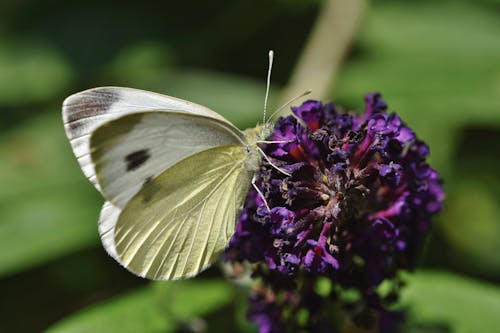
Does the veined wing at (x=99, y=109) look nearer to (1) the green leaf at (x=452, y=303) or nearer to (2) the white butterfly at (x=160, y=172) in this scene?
(2) the white butterfly at (x=160, y=172)

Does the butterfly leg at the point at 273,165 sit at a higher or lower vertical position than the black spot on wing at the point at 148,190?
higher

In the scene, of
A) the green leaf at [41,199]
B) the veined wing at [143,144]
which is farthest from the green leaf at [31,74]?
the veined wing at [143,144]

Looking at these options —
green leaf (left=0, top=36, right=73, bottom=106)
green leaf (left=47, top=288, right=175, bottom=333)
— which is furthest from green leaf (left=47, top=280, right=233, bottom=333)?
green leaf (left=0, top=36, right=73, bottom=106)

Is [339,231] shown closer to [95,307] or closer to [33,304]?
[95,307]

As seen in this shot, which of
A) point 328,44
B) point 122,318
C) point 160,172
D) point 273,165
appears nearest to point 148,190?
point 160,172

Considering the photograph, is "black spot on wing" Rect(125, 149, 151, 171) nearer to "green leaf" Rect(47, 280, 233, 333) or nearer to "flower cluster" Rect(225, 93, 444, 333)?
"flower cluster" Rect(225, 93, 444, 333)

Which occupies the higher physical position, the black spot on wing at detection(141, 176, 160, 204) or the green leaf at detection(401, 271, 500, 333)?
the black spot on wing at detection(141, 176, 160, 204)

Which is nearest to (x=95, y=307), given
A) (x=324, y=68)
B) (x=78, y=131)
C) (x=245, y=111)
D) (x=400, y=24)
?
(x=78, y=131)

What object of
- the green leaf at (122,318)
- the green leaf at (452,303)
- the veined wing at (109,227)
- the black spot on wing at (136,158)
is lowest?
the green leaf at (122,318)
